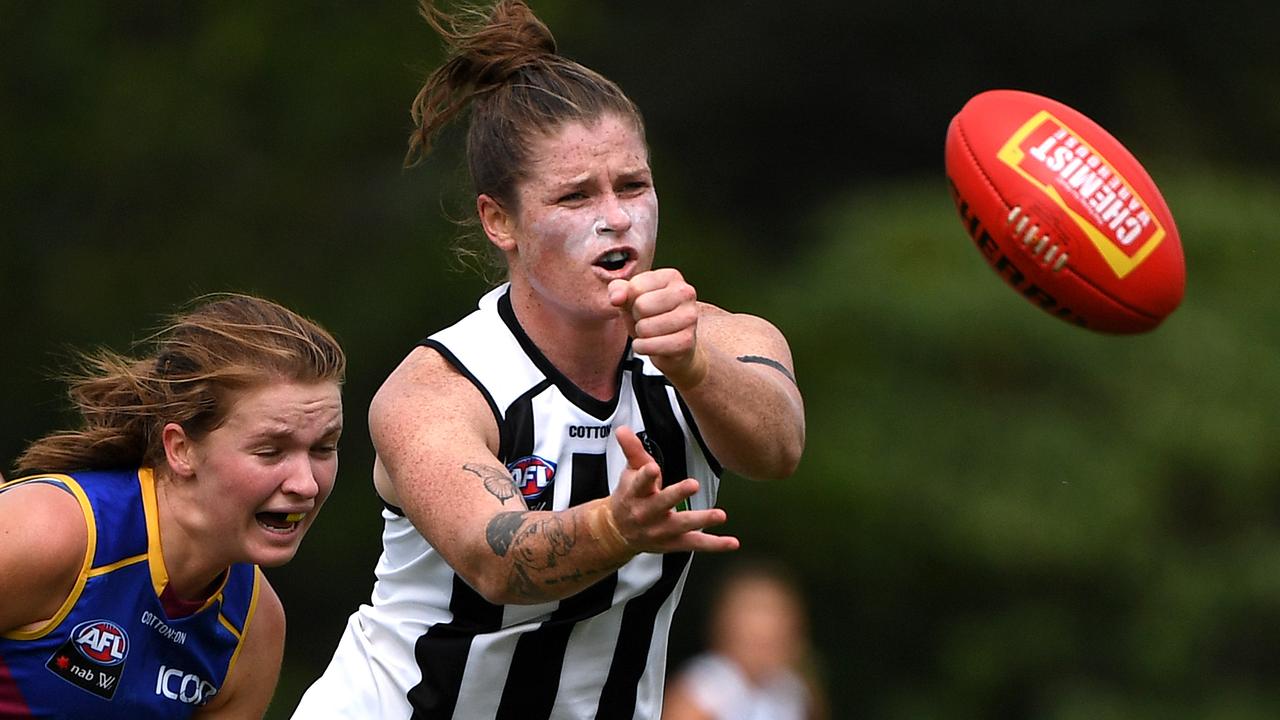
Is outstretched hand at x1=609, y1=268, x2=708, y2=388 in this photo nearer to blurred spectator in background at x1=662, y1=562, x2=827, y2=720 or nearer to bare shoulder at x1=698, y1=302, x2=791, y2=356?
bare shoulder at x1=698, y1=302, x2=791, y2=356

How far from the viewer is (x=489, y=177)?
3.93 metres

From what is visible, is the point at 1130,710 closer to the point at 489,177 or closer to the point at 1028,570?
the point at 1028,570

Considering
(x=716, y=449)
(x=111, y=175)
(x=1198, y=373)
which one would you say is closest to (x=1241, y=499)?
(x=1198, y=373)

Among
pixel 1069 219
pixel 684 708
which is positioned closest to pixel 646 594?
pixel 1069 219

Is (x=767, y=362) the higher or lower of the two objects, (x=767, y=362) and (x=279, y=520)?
the higher

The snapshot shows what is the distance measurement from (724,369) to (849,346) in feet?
24.5

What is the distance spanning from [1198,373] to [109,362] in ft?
25.3

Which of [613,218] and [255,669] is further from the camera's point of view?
[255,669]

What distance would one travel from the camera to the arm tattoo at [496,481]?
3.39m

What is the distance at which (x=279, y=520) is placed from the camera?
407 centimetres

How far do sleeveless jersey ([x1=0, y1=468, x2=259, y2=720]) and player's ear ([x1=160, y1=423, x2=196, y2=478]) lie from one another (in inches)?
3.1

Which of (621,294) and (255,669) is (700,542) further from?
(255,669)

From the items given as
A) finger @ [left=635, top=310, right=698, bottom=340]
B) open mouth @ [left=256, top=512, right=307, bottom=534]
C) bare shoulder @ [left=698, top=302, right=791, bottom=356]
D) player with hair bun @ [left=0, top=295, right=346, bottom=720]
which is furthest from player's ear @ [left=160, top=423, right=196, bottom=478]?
finger @ [left=635, top=310, right=698, bottom=340]

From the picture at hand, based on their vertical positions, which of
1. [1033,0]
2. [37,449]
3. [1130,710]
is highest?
[1033,0]
